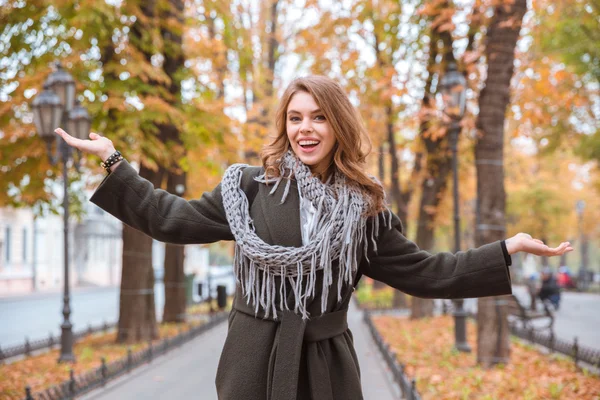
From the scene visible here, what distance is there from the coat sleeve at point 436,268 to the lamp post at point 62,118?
7313 millimetres

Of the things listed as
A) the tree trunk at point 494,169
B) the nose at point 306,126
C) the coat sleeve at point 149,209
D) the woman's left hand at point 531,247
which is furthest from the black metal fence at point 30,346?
the woman's left hand at point 531,247

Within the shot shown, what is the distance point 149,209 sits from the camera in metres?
2.75

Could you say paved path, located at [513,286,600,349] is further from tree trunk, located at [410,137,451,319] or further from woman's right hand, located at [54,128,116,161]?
woman's right hand, located at [54,128,116,161]

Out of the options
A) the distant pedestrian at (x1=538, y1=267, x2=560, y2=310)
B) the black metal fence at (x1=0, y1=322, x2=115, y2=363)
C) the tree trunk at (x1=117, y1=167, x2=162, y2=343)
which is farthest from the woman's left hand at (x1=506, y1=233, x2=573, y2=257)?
the distant pedestrian at (x1=538, y1=267, x2=560, y2=310)

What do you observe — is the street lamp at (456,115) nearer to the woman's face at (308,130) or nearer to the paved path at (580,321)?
the paved path at (580,321)

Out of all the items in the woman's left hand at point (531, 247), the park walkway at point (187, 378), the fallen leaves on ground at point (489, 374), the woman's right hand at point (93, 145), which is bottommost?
the park walkway at point (187, 378)

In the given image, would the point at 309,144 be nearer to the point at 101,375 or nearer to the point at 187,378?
the point at 101,375

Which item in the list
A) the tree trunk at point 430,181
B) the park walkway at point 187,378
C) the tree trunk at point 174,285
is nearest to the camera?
the park walkway at point 187,378

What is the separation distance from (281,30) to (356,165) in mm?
20597

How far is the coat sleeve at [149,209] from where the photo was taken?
9.01 feet

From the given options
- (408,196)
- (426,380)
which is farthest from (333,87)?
(408,196)

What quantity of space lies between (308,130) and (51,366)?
8.18m

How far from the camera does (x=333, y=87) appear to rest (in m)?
2.80

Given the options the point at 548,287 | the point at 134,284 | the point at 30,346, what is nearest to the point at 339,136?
the point at 134,284
